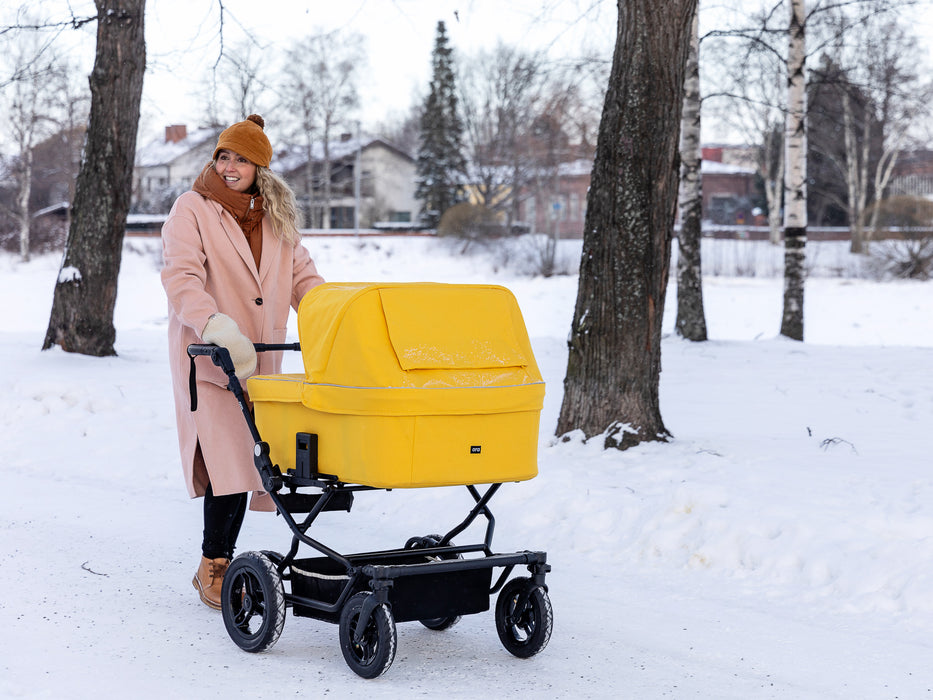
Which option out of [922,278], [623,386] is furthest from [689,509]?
[922,278]

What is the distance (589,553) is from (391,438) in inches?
89.1

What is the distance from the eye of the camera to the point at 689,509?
5.76 metres

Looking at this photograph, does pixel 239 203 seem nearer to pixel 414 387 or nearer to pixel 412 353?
pixel 412 353

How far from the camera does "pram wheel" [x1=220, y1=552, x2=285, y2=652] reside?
397cm

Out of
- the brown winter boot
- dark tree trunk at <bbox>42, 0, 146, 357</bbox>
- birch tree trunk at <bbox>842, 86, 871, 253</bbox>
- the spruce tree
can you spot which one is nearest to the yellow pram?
the brown winter boot

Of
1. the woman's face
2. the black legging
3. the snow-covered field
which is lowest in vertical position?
the snow-covered field

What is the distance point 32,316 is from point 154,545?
22.9m

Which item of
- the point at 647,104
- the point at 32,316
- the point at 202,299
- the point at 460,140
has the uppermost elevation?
the point at 460,140

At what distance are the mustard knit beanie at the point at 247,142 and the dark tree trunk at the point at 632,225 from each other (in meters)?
3.18

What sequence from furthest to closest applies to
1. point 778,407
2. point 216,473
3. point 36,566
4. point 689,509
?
point 778,407
point 689,509
point 36,566
point 216,473

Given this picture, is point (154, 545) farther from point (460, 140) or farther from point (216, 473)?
point (460, 140)

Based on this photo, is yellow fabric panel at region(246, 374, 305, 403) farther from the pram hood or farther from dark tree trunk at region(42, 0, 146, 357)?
dark tree trunk at region(42, 0, 146, 357)

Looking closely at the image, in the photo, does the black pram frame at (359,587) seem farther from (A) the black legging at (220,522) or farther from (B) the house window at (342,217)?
(B) the house window at (342,217)

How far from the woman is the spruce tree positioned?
172 ft
